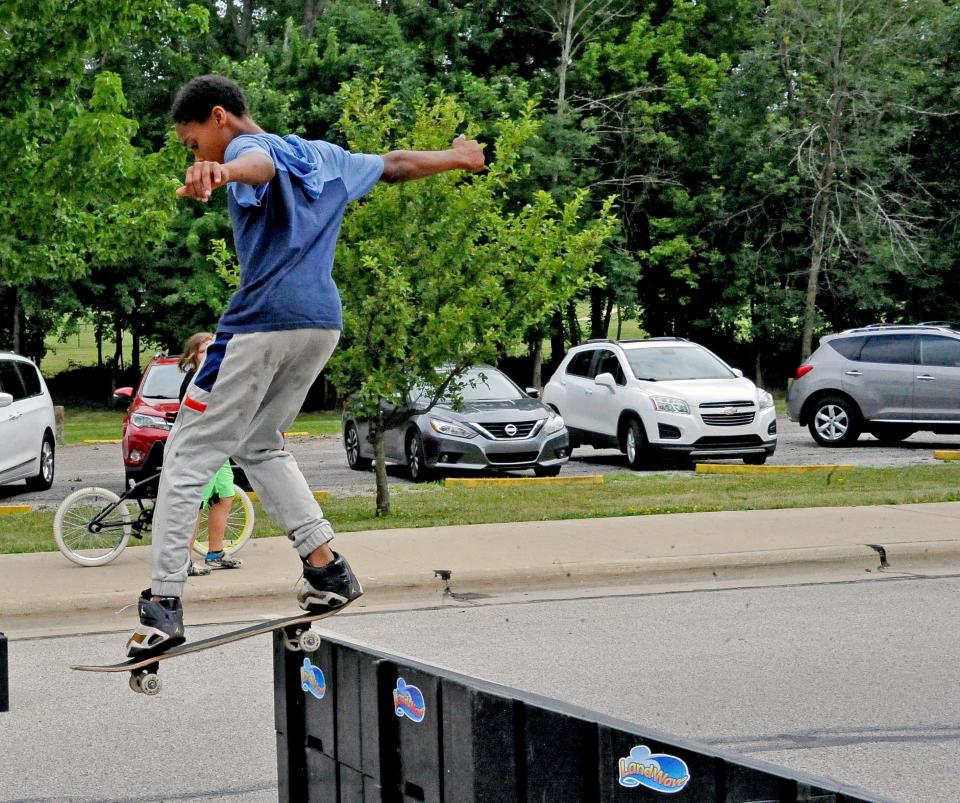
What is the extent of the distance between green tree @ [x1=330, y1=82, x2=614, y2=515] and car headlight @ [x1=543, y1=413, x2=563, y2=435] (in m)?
4.88

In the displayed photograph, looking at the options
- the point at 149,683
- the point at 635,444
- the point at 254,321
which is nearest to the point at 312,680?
the point at 149,683

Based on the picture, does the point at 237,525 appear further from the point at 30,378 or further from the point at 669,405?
the point at 669,405

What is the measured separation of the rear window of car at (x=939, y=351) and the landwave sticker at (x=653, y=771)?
18196 mm

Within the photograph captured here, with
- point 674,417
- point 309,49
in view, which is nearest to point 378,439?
point 674,417

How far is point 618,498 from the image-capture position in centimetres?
1427

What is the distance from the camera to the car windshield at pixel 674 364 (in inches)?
742

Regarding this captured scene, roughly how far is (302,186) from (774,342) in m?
36.6

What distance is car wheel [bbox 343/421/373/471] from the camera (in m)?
18.5

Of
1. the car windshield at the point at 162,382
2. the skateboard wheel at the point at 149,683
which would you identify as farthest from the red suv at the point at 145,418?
the skateboard wheel at the point at 149,683

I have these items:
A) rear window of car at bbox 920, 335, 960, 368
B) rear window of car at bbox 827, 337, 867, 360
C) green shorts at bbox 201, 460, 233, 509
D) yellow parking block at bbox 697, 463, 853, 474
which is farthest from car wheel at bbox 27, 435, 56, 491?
rear window of car at bbox 920, 335, 960, 368

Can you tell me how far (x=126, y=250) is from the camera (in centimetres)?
1961

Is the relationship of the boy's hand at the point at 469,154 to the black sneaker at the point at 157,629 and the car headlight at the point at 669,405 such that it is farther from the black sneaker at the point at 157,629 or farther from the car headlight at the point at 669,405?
the car headlight at the point at 669,405

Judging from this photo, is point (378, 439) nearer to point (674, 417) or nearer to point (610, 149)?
point (674, 417)

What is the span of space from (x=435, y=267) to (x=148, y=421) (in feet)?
16.8
